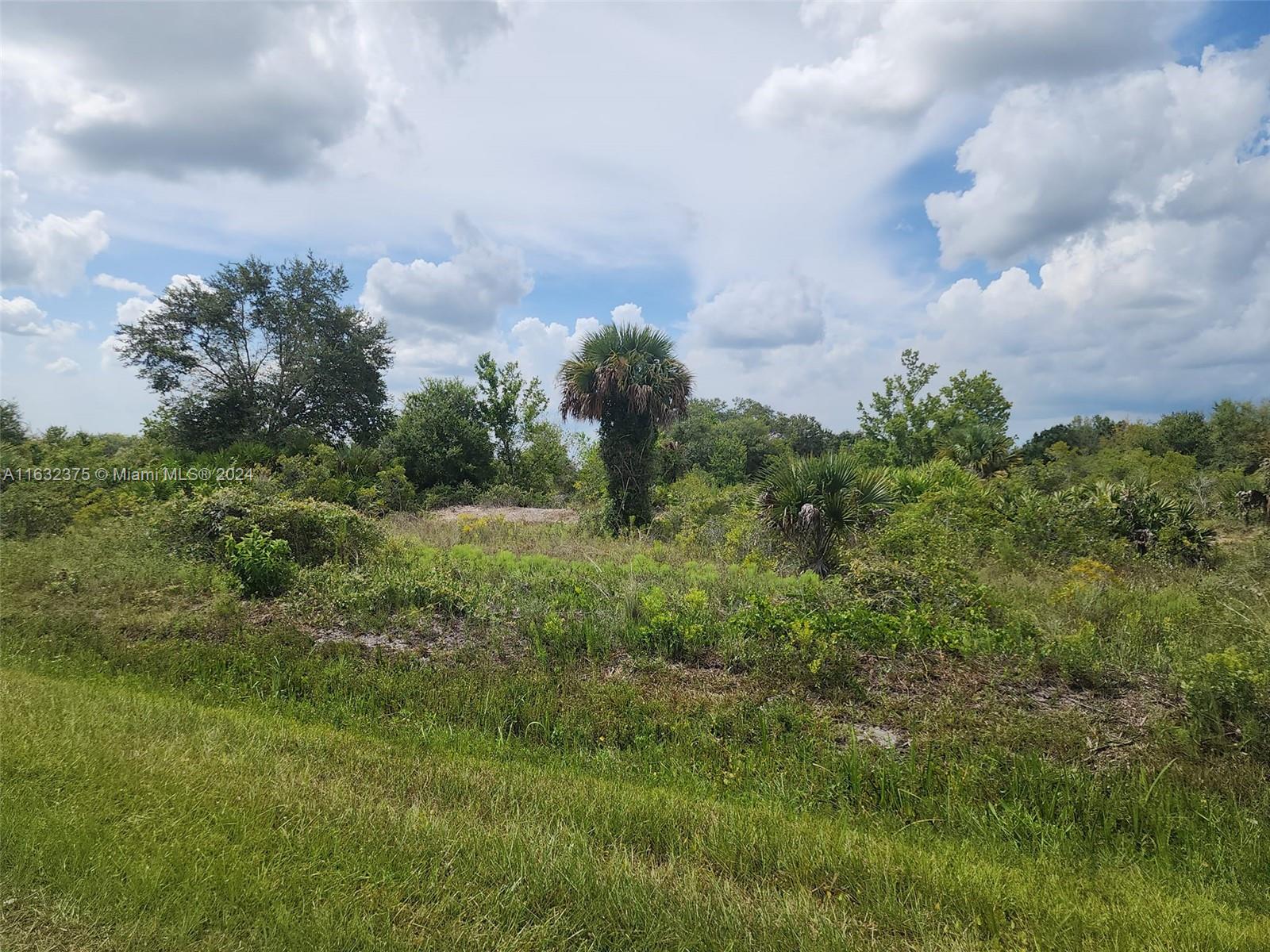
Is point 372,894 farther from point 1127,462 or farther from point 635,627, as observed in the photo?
point 1127,462

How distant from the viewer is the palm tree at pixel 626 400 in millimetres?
18094

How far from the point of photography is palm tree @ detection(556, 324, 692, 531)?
59.4ft

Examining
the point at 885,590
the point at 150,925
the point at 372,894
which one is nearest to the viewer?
the point at 150,925

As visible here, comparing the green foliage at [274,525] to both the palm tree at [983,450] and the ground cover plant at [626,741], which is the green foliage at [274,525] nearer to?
the ground cover plant at [626,741]

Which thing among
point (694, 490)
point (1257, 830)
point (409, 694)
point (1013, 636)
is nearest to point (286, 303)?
point (694, 490)

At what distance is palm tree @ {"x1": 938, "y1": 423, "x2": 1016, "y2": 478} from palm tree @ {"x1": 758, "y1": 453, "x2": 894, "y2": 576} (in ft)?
79.5

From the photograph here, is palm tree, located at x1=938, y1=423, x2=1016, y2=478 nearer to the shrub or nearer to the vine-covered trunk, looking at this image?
the vine-covered trunk

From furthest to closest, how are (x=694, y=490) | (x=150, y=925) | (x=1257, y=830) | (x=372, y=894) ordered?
(x=694, y=490) < (x=1257, y=830) < (x=372, y=894) < (x=150, y=925)

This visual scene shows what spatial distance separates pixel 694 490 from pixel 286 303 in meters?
23.3

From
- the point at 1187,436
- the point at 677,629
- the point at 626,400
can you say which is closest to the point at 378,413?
the point at 626,400

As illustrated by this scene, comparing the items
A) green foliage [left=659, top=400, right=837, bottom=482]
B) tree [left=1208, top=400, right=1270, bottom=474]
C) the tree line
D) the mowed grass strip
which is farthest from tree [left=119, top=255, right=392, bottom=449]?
tree [left=1208, top=400, right=1270, bottom=474]

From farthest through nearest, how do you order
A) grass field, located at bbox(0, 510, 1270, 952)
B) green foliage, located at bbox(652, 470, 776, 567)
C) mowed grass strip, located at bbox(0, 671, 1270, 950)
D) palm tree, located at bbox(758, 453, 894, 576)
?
green foliage, located at bbox(652, 470, 776, 567) < palm tree, located at bbox(758, 453, 894, 576) < grass field, located at bbox(0, 510, 1270, 952) < mowed grass strip, located at bbox(0, 671, 1270, 950)

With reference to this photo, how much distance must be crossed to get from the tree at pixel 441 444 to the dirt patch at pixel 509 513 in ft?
10.6

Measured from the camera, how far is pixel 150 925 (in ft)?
8.52
